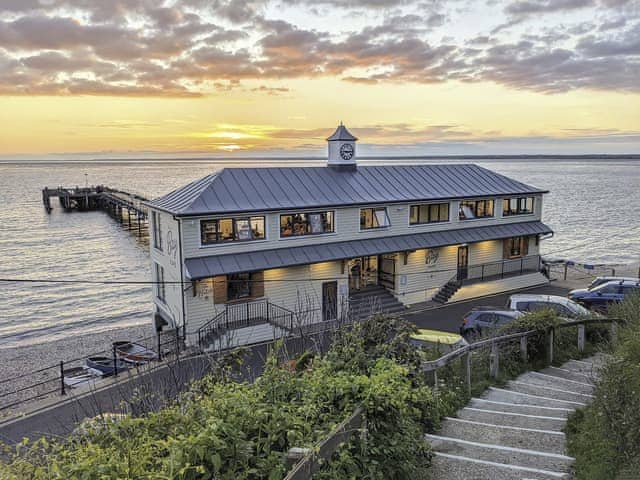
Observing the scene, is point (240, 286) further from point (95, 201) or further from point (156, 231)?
point (95, 201)

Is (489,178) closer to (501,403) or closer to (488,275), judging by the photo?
(488,275)

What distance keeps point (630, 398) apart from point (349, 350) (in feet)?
12.4

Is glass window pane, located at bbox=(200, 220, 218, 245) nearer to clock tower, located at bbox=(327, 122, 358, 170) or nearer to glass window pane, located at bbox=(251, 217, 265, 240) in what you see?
glass window pane, located at bbox=(251, 217, 265, 240)

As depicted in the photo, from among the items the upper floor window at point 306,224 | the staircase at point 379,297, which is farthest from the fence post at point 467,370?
the staircase at point 379,297

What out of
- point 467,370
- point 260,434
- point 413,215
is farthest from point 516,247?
point 260,434

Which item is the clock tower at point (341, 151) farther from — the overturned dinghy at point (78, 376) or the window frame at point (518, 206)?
the overturned dinghy at point (78, 376)

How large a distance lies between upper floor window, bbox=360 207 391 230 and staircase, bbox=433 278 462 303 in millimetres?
5464

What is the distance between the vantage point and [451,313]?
26.6 metres

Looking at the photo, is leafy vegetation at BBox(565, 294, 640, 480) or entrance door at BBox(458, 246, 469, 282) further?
entrance door at BBox(458, 246, 469, 282)

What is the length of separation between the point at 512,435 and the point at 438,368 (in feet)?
7.37

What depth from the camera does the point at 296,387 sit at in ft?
18.5

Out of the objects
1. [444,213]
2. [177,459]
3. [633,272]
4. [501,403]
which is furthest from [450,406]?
[633,272]

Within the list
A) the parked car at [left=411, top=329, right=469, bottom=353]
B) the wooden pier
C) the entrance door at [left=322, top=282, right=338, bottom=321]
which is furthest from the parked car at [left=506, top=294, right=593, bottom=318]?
the wooden pier

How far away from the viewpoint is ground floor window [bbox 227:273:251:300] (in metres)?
22.8
